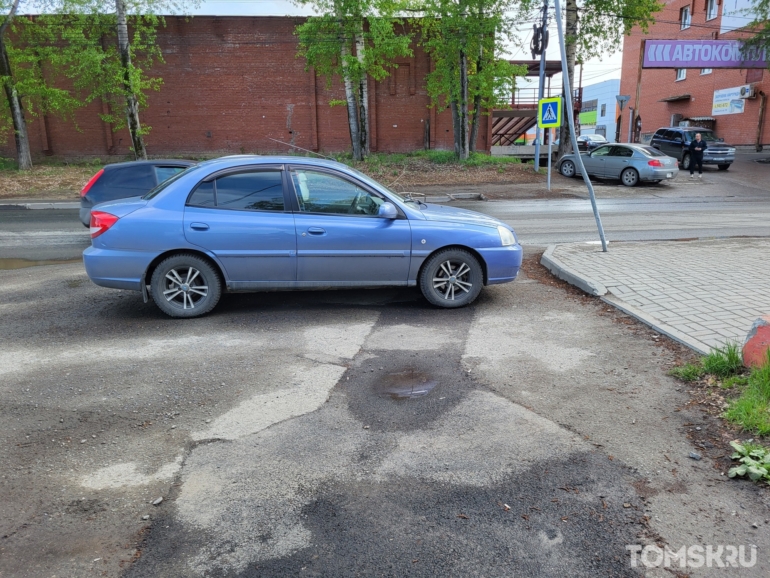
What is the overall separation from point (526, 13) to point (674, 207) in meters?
11.4

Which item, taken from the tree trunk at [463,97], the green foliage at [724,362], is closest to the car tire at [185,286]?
the green foliage at [724,362]

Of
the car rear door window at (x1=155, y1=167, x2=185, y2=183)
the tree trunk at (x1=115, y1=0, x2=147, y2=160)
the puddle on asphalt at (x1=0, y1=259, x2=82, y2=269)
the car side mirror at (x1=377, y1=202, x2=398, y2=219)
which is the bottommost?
the puddle on asphalt at (x1=0, y1=259, x2=82, y2=269)

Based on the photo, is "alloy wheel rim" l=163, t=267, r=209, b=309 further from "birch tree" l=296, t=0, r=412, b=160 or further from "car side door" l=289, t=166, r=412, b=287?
Answer: "birch tree" l=296, t=0, r=412, b=160

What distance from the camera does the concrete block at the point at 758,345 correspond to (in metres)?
4.66

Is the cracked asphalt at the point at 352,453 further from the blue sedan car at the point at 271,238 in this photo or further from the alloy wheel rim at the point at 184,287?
the blue sedan car at the point at 271,238

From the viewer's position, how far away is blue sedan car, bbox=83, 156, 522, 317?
263 inches

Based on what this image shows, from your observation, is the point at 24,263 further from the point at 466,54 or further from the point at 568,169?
the point at 568,169

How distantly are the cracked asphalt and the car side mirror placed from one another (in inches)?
47.0

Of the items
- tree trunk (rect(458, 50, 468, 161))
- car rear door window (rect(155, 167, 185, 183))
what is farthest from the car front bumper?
tree trunk (rect(458, 50, 468, 161))

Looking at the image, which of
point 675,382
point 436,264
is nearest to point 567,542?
point 675,382

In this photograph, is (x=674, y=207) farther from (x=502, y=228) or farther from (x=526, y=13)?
(x=502, y=228)

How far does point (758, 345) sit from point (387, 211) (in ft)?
12.2

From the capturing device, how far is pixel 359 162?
27.1 metres

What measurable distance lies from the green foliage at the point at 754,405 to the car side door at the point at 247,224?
14.3ft
